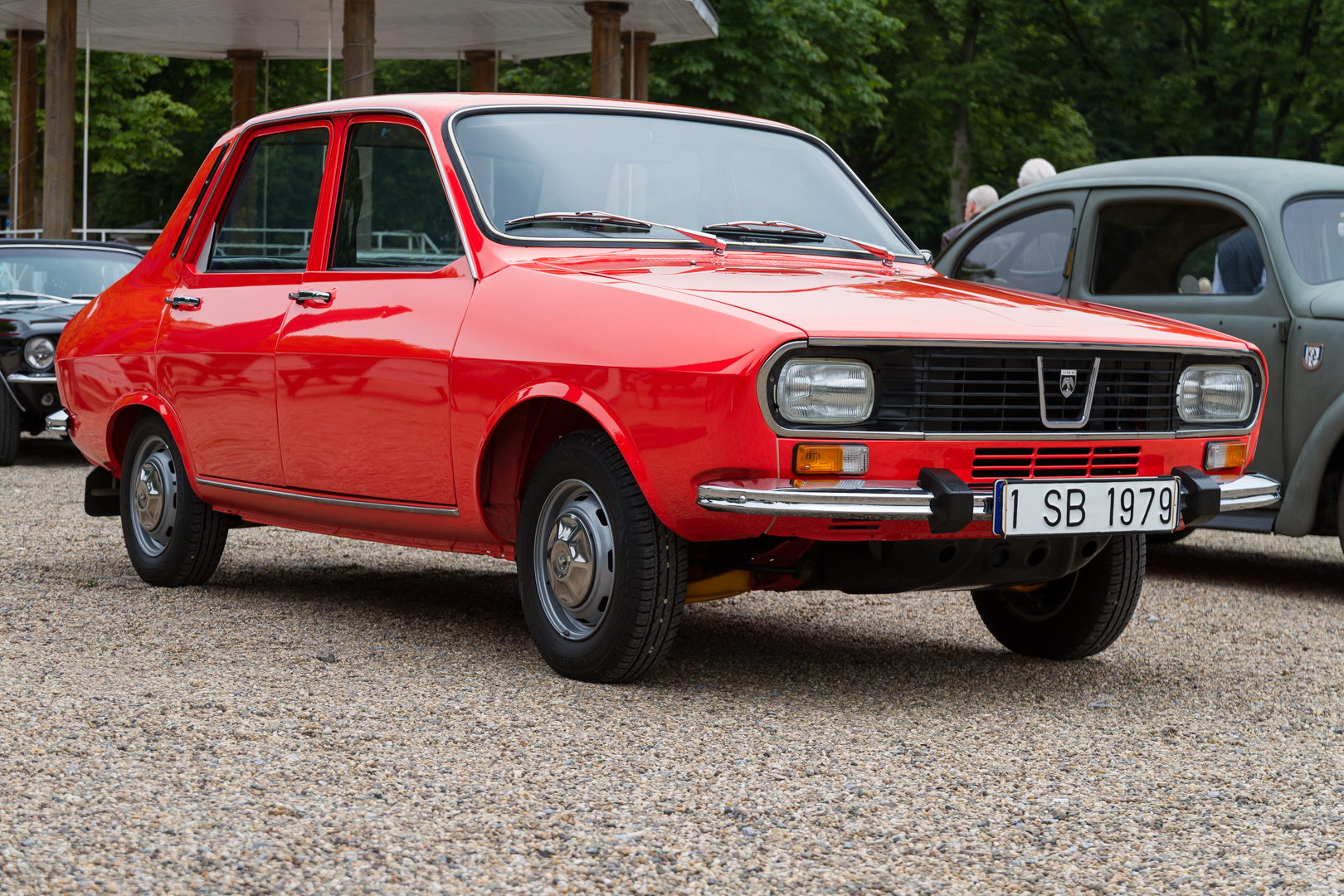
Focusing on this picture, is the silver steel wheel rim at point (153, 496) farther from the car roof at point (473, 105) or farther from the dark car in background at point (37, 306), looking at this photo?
the dark car in background at point (37, 306)

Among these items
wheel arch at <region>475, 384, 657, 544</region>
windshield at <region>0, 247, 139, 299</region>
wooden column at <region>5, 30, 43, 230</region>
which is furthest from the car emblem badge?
wooden column at <region>5, 30, 43, 230</region>

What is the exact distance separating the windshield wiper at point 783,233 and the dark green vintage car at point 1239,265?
2.12 meters

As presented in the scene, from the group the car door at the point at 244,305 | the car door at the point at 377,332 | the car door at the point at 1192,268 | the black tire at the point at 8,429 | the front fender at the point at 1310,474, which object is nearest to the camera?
the car door at the point at 377,332

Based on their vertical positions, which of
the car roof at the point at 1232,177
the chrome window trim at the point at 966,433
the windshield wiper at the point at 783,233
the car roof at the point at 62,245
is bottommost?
the chrome window trim at the point at 966,433

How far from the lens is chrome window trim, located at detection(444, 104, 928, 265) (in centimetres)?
509

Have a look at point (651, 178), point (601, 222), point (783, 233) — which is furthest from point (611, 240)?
point (783, 233)

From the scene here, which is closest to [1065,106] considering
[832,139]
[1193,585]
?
[832,139]

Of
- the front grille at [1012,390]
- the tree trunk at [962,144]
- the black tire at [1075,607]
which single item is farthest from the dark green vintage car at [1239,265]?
the tree trunk at [962,144]

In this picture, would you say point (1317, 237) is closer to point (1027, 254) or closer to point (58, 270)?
point (1027, 254)

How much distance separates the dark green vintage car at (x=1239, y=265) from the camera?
7.26 meters

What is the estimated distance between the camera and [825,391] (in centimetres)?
411

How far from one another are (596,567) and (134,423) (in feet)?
9.69

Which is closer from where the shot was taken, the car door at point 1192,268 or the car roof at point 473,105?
the car roof at point 473,105

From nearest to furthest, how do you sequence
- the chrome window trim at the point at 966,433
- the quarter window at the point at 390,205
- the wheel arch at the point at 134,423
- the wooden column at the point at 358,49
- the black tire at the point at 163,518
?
the chrome window trim at the point at 966,433
the quarter window at the point at 390,205
the wheel arch at the point at 134,423
the black tire at the point at 163,518
the wooden column at the point at 358,49
